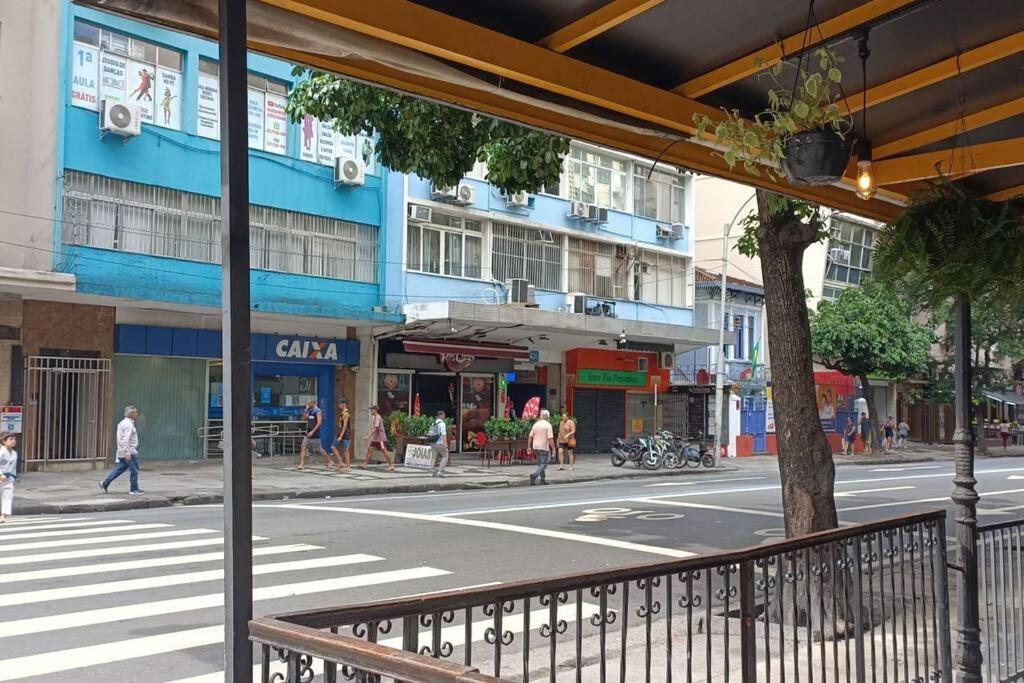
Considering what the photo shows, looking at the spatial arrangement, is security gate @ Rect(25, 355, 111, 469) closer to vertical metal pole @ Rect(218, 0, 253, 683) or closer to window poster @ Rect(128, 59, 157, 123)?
window poster @ Rect(128, 59, 157, 123)

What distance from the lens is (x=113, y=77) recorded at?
68.7 feet

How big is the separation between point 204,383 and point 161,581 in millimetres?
15281

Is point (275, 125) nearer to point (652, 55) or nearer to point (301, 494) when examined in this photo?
point (301, 494)

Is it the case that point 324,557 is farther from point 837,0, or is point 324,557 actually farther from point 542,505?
point 837,0

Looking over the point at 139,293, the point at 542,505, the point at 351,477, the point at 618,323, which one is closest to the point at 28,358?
the point at 139,293

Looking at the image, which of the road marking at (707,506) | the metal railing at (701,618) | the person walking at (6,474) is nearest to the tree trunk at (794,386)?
the metal railing at (701,618)

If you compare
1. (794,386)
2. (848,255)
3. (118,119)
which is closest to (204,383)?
(118,119)

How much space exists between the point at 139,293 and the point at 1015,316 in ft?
60.4

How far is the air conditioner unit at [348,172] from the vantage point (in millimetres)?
24672

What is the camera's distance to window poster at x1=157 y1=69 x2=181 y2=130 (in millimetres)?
21766

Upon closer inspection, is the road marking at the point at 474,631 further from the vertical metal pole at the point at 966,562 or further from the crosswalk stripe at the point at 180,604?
the vertical metal pole at the point at 966,562

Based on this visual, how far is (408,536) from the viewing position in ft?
40.6

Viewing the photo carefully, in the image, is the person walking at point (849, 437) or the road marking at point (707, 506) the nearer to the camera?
the road marking at point (707, 506)

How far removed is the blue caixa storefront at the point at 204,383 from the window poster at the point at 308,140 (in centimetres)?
497
